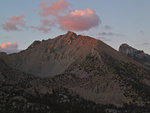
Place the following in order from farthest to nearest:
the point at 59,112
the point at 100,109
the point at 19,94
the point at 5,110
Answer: the point at 100,109 < the point at 19,94 < the point at 59,112 < the point at 5,110

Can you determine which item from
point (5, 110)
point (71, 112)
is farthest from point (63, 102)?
point (5, 110)

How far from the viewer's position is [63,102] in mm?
193750

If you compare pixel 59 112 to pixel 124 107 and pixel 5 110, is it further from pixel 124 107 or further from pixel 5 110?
pixel 124 107

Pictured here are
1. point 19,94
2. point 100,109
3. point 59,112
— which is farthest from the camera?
point 100,109

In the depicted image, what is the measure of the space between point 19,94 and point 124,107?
78626mm

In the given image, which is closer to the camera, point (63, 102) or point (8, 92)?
point (8, 92)

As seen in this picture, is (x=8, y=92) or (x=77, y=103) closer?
(x=8, y=92)

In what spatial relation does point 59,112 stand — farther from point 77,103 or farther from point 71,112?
point 77,103

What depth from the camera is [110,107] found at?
19788cm

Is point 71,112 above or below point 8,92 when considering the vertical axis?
below

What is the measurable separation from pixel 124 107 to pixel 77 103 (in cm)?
3536

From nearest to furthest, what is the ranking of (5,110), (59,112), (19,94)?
(5,110) → (59,112) → (19,94)

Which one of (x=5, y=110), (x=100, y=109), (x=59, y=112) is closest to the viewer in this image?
(x=5, y=110)

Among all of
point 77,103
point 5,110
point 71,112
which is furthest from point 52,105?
point 5,110
